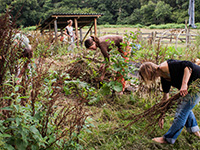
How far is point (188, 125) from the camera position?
105 inches

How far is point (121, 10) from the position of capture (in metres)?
62.0

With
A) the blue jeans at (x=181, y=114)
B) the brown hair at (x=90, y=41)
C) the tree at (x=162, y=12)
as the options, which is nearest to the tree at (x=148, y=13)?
the tree at (x=162, y=12)

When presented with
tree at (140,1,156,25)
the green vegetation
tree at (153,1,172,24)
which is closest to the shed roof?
the green vegetation

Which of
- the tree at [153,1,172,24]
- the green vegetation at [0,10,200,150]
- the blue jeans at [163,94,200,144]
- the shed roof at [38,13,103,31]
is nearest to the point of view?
the green vegetation at [0,10,200,150]

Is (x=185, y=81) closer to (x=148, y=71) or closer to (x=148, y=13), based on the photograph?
(x=148, y=71)

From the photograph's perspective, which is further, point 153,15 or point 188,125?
point 153,15

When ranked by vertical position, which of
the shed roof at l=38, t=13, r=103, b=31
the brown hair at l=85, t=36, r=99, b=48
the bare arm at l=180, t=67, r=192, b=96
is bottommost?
the bare arm at l=180, t=67, r=192, b=96

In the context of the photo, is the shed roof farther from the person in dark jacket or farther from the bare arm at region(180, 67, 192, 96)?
the bare arm at region(180, 67, 192, 96)

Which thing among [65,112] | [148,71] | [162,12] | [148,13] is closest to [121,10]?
[148,13]

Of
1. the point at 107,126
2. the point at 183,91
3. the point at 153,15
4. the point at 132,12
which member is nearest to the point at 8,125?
the point at 107,126

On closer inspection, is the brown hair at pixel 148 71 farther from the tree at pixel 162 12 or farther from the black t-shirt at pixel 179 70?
the tree at pixel 162 12

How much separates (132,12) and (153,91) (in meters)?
63.9

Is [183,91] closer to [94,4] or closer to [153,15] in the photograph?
[153,15]

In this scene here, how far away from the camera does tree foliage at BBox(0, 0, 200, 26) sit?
1766 inches
